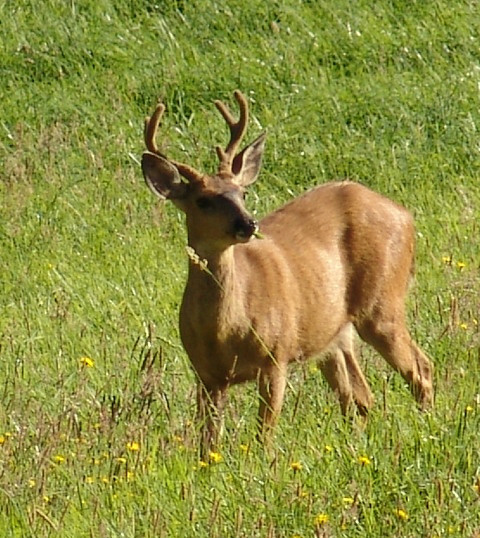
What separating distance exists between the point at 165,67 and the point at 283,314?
517 centimetres

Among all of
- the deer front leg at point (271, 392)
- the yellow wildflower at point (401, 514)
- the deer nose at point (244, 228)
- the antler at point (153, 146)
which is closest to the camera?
the yellow wildflower at point (401, 514)

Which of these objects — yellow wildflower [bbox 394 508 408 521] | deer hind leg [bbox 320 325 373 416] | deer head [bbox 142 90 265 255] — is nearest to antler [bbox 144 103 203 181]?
deer head [bbox 142 90 265 255]

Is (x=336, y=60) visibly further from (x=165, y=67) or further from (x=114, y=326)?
(x=114, y=326)

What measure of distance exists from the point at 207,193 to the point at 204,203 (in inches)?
2.2

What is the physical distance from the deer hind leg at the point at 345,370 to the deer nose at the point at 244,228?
1.06m

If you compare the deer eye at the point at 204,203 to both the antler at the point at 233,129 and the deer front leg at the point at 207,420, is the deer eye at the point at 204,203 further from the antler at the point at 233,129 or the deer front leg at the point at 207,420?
the deer front leg at the point at 207,420

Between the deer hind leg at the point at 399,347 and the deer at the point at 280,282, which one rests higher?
the deer at the point at 280,282

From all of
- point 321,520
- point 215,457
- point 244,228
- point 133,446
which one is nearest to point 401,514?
point 321,520

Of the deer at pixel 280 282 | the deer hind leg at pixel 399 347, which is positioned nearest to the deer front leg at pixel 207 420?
the deer at pixel 280 282

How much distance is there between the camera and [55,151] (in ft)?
35.7

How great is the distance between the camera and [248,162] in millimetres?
7562

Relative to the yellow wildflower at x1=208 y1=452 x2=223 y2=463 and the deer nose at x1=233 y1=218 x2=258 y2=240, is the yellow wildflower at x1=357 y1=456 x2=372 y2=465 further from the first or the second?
the deer nose at x1=233 y1=218 x2=258 y2=240

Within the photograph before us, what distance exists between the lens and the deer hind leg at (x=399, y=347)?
23.8 feet

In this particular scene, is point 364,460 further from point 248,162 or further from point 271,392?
point 248,162
